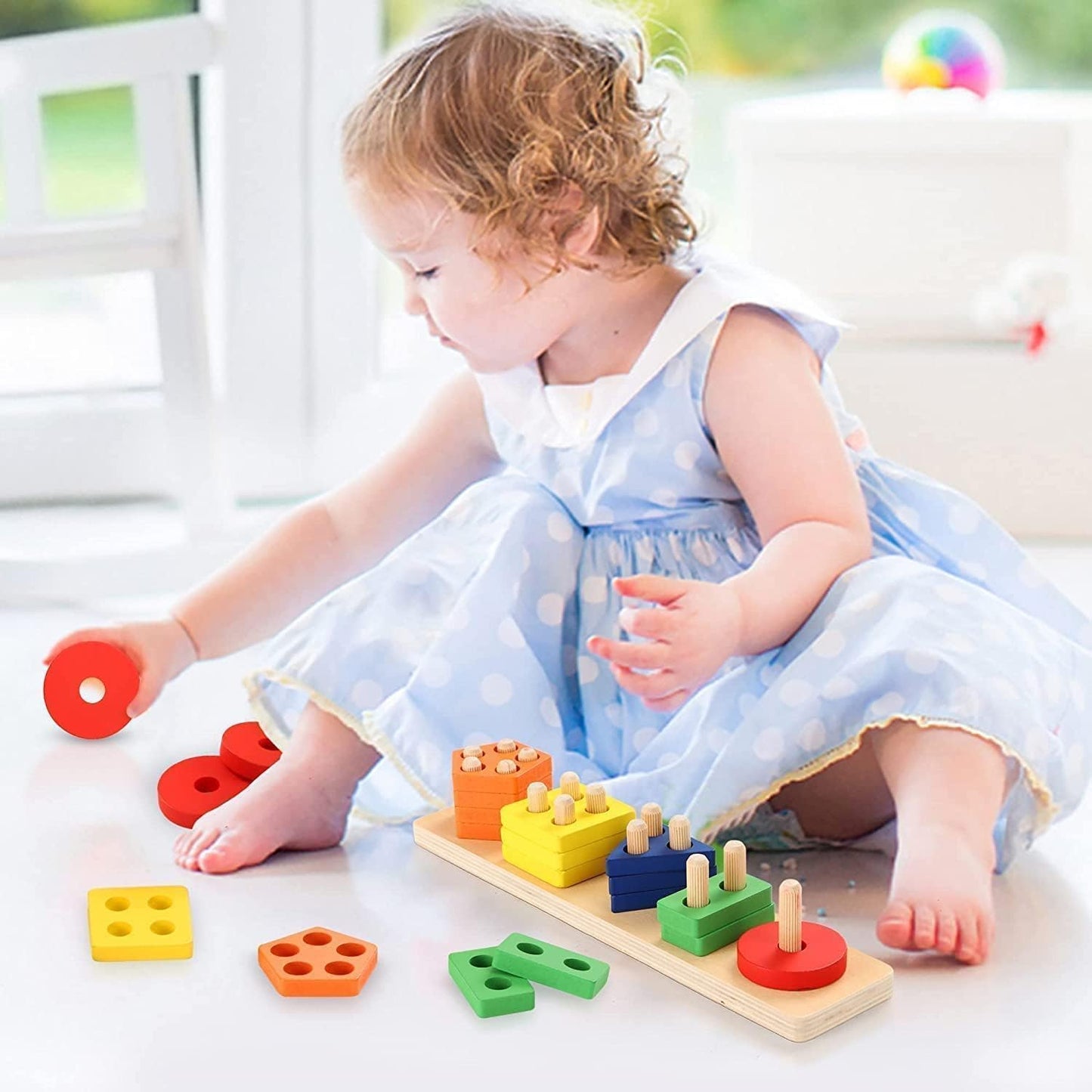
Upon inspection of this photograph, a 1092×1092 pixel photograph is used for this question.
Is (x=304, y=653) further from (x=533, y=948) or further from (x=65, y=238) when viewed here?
(x=65, y=238)

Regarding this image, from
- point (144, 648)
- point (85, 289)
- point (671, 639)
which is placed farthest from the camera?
point (85, 289)

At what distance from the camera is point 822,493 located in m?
0.99

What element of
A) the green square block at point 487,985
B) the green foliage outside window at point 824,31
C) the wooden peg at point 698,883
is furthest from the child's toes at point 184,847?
the green foliage outside window at point 824,31

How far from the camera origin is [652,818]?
88cm

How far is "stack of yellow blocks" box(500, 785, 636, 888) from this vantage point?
888 mm

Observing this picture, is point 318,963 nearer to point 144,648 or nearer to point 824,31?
point 144,648

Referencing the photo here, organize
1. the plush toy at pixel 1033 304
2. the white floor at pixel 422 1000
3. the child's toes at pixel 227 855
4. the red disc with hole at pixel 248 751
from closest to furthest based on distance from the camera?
the white floor at pixel 422 1000 < the child's toes at pixel 227 855 < the red disc with hole at pixel 248 751 < the plush toy at pixel 1033 304

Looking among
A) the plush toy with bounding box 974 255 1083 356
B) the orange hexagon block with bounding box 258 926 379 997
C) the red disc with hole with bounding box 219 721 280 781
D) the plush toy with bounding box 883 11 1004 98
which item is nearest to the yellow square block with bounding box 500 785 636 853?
the orange hexagon block with bounding box 258 926 379 997

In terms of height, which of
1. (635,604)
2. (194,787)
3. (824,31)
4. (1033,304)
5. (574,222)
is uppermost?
(824,31)

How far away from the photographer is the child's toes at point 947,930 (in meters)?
0.81

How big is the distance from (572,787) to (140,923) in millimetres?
230

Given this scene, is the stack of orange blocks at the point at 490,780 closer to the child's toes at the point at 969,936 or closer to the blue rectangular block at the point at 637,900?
the blue rectangular block at the point at 637,900

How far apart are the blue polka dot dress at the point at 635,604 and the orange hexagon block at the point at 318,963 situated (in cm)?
16

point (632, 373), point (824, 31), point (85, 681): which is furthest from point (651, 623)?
point (824, 31)
